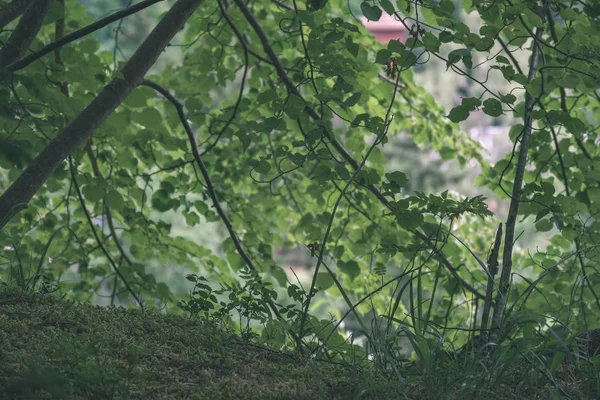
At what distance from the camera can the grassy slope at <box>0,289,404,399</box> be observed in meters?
1.57

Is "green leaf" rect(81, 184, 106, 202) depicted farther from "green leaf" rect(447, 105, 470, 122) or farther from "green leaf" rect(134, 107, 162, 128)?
"green leaf" rect(447, 105, 470, 122)

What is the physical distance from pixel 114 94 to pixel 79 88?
1.14 metres

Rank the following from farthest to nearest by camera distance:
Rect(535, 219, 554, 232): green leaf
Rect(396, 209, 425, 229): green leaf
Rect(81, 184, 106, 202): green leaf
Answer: Rect(81, 184, 106, 202): green leaf, Rect(535, 219, 554, 232): green leaf, Rect(396, 209, 425, 229): green leaf

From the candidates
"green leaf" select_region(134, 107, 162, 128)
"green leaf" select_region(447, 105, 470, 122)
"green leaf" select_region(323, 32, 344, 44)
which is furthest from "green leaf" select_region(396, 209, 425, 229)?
"green leaf" select_region(134, 107, 162, 128)

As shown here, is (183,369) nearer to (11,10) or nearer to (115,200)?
(11,10)

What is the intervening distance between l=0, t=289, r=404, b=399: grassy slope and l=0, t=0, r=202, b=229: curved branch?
44cm

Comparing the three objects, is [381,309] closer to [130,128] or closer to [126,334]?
[130,128]

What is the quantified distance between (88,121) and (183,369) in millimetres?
1137

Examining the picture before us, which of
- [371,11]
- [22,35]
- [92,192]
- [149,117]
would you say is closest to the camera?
[371,11]

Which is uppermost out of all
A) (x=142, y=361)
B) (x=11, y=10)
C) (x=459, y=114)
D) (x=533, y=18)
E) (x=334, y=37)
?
(x=533, y=18)

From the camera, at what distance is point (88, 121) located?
2576 mm

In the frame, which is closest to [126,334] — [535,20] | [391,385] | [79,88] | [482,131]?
[391,385]

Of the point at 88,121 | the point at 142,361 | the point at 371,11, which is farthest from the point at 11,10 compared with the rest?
the point at 142,361

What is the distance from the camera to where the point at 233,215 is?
4.14 metres
